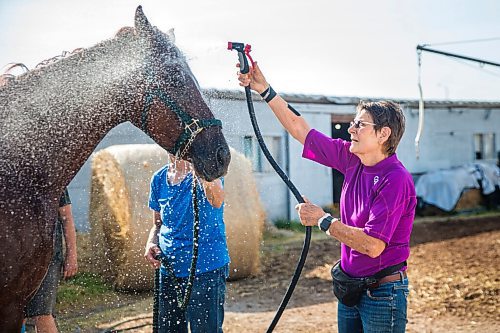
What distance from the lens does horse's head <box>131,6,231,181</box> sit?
9.45 feet

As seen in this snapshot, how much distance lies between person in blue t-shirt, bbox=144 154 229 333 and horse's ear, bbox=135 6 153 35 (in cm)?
74

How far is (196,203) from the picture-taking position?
3.19 m

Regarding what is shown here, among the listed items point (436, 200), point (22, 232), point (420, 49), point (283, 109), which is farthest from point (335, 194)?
point (22, 232)

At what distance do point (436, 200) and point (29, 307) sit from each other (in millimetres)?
13806

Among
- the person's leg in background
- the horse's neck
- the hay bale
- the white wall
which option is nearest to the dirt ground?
the hay bale

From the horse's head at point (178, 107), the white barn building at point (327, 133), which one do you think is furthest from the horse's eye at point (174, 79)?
the white barn building at point (327, 133)

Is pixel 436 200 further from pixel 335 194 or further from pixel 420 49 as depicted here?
pixel 420 49

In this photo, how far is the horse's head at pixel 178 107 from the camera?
288cm

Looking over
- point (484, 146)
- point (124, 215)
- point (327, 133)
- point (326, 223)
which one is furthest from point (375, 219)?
point (484, 146)

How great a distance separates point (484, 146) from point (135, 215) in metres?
16.3

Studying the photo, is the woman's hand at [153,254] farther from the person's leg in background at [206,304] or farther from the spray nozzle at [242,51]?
the spray nozzle at [242,51]

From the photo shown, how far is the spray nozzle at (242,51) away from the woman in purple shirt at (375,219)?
0.70m

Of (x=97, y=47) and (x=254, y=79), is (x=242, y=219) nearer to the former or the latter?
(x=254, y=79)

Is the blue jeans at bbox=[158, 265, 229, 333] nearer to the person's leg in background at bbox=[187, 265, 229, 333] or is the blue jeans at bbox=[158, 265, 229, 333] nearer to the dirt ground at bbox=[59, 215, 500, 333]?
the person's leg in background at bbox=[187, 265, 229, 333]
